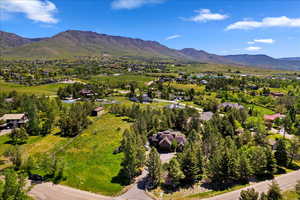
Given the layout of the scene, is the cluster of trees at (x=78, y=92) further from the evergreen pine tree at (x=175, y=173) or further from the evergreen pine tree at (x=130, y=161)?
the evergreen pine tree at (x=175, y=173)

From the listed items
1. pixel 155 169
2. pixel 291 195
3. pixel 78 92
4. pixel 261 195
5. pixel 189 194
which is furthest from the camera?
pixel 78 92

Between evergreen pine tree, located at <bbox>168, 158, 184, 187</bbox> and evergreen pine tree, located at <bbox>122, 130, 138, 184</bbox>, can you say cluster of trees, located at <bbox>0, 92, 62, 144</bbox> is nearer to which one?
evergreen pine tree, located at <bbox>122, 130, 138, 184</bbox>

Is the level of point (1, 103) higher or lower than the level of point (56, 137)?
higher

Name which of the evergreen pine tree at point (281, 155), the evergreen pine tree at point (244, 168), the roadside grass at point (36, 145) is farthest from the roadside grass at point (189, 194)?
the roadside grass at point (36, 145)

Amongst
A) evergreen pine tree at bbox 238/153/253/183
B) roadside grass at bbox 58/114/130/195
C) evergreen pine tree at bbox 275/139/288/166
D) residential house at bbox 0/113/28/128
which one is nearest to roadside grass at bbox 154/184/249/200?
evergreen pine tree at bbox 238/153/253/183

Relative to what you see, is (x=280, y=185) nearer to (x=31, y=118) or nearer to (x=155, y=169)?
(x=155, y=169)

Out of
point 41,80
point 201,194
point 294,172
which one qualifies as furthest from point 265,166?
point 41,80

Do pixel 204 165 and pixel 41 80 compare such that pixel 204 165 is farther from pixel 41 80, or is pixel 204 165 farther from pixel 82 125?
pixel 41 80

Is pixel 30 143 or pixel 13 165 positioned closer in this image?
pixel 13 165

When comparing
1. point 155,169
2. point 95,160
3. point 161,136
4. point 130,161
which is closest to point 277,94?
point 161,136
